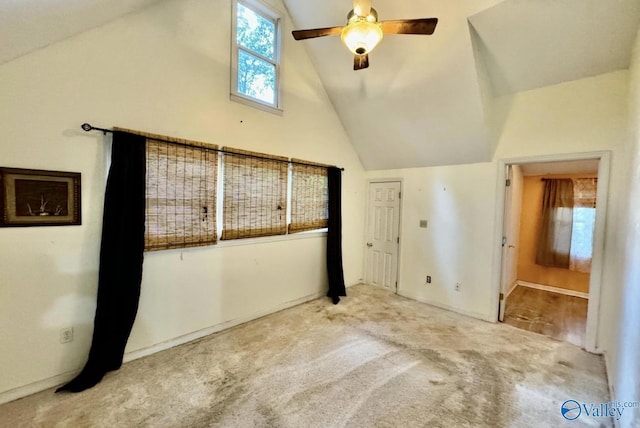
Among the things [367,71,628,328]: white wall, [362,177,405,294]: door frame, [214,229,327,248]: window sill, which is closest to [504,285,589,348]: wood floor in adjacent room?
[367,71,628,328]: white wall

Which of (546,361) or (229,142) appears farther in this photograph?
(229,142)

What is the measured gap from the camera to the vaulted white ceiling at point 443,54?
2018 millimetres

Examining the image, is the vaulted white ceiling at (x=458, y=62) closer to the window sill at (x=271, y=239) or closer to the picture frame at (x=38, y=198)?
the window sill at (x=271, y=239)

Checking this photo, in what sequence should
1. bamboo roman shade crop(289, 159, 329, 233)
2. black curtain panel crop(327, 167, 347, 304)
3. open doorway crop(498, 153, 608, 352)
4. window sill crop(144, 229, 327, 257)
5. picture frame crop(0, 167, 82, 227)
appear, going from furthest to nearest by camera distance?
black curtain panel crop(327, 167, 347, 304)
bamboo roman shade crop(289, 159, 329, 233)
open doorway crop(498, 153, 608, 352)
window sill crop(144, 229, 327, 257)
picture frame crop(0, 167, 82, 227)

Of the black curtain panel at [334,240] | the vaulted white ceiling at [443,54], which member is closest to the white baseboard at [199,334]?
the black curtain panel at [334,240]

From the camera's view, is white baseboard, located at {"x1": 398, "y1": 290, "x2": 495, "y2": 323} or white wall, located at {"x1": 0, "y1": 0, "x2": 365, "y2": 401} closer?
white wall, located at {"x1": 0, "y1": 0, "x2": 365, "y2": 401}

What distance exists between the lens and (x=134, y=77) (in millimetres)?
2393

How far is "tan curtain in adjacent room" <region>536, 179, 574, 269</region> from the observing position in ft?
16.1

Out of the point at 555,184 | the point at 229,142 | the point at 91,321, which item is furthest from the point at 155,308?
the point at 555,184

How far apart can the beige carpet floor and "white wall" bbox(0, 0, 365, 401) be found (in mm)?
342

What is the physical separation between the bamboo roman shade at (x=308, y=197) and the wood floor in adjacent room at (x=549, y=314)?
2.95 m

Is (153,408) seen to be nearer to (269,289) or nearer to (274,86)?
(269,289)

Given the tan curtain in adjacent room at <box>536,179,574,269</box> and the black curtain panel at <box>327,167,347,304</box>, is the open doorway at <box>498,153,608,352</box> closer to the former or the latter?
the tan curtain in adjacent room at <box>536,179,574,269</box>

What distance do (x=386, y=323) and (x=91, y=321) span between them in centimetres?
306
